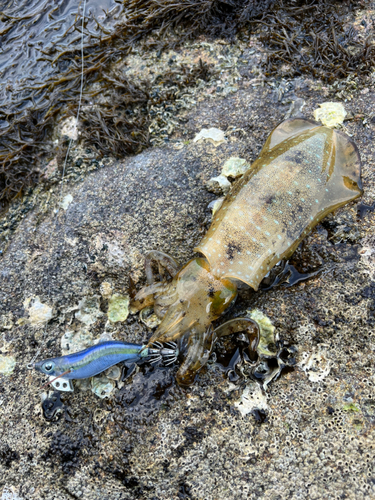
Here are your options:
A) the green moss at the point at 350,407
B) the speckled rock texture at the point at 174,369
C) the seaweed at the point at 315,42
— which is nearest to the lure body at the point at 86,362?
the speckled rock texture at the point at 174,369

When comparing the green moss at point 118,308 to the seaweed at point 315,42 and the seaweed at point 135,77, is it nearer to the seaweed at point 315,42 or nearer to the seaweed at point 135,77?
the seaweed at point 135,77

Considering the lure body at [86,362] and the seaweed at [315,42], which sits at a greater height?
the seaweed at [315,42]

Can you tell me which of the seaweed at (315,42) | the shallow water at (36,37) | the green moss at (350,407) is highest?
the shallow water at (36,37)

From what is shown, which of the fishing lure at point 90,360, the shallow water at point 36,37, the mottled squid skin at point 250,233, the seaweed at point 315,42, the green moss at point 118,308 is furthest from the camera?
the shallow water at point 36,37

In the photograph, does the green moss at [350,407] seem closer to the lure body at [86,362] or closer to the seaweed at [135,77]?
the lure body at [86,362]

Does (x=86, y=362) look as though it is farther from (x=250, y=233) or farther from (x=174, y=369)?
(x=250, y=233)

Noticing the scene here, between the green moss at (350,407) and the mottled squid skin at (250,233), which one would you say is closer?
the green moss at (350,407)

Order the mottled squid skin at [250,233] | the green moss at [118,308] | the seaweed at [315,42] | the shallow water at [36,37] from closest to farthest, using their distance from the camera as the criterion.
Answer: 1. the mottled squid skin at [250,233]
2. the green moss at [118,308]
3. the seaweed at [315,42]
4. the shallow water at [36,37]

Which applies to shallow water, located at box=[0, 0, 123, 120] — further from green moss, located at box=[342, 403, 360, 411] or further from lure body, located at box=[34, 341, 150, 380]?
green moss, located at box=[342, 403, 360, 411]
